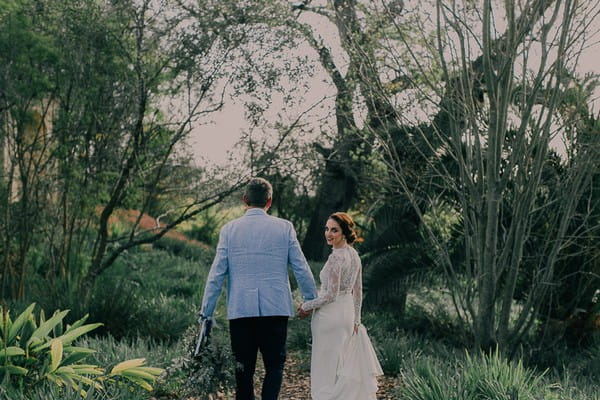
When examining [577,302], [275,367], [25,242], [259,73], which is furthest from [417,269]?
[275,367]

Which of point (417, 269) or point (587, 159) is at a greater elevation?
point (587, 159)

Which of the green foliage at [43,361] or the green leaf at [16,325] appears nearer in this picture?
the green foliage at [43,361]

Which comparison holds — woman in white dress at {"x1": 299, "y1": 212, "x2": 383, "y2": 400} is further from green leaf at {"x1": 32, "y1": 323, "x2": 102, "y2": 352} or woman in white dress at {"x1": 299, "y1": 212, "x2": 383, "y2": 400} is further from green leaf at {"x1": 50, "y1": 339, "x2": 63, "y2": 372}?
green leaf at {"x1": 50, "y1": 339, "x2": 63, "y2": 372}

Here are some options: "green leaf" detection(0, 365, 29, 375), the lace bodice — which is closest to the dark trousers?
the lace bodice

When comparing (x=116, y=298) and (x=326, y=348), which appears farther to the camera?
(x=116, y=298)

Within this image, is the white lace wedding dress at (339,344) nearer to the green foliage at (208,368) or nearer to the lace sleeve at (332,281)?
the lace sleeve at (332,281)

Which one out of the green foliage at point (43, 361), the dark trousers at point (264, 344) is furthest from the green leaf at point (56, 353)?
the dark trousers at point (264, 344)

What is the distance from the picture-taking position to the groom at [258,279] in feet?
16.4

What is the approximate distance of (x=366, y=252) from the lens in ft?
40.7

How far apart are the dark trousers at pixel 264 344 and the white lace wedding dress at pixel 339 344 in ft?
2.57

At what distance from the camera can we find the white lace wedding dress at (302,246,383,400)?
577 cm

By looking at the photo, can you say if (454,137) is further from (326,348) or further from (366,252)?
(366,252)

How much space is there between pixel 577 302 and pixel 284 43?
5.17 meters

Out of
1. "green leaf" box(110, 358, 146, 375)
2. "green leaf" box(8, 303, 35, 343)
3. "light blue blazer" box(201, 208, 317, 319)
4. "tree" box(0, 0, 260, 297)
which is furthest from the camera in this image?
"tree" box(0, 0, 260, 297)
